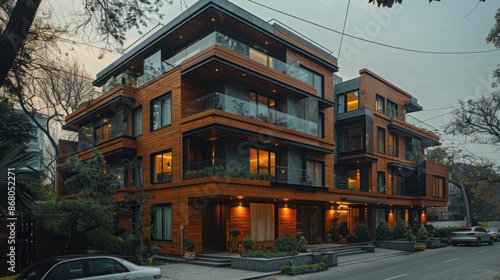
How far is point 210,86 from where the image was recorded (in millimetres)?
→ 25219

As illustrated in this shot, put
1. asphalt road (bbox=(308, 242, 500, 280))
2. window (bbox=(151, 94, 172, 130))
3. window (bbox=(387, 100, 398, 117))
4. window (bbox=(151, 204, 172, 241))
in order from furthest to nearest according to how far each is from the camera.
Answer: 1. window (bbox=(387, 100, 398, 117))
2. window (bbox=(151, 94, 172, 130))
3. window (bbox=(151, 204, 172, 241))
4. asphalt road (bbox=(308, 242, 500, 280))

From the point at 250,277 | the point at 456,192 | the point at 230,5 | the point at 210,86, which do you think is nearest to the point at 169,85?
the point at 210,86

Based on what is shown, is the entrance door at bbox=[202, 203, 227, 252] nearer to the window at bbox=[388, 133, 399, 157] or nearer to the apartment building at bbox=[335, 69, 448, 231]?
the apartment building at bbox=[335, 69, 448, 231]

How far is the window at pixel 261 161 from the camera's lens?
83.6 ft


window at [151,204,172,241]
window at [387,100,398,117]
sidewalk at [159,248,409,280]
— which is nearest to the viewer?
sidewalk at [159,248,409,280]

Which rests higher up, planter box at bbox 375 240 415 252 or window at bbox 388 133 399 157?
window at bbox 388 133 399 157

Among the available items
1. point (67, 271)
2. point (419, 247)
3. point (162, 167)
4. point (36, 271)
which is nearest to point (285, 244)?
point (162, 167)

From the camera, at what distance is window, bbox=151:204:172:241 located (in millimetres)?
23688

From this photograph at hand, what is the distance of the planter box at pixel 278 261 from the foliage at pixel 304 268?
493 mm

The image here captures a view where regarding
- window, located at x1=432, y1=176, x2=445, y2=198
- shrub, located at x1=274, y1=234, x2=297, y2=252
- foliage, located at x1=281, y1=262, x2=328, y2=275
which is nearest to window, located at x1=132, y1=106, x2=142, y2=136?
shrub, located at x1=274, y1=234, x2=297, y2=252

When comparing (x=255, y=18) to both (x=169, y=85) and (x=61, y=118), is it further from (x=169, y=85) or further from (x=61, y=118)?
(x=61, y=118)

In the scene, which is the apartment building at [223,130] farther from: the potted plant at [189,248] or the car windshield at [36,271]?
the car windshield at [36,271]

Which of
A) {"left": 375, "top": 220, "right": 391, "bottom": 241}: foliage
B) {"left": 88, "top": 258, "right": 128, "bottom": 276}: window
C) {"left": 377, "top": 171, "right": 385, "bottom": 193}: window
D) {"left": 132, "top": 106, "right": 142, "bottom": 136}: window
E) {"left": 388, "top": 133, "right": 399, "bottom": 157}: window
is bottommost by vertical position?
{"left": 375, "top": 220, "right": 391, "bottom": 241}: foliage

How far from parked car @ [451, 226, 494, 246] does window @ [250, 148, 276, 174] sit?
17653mm
